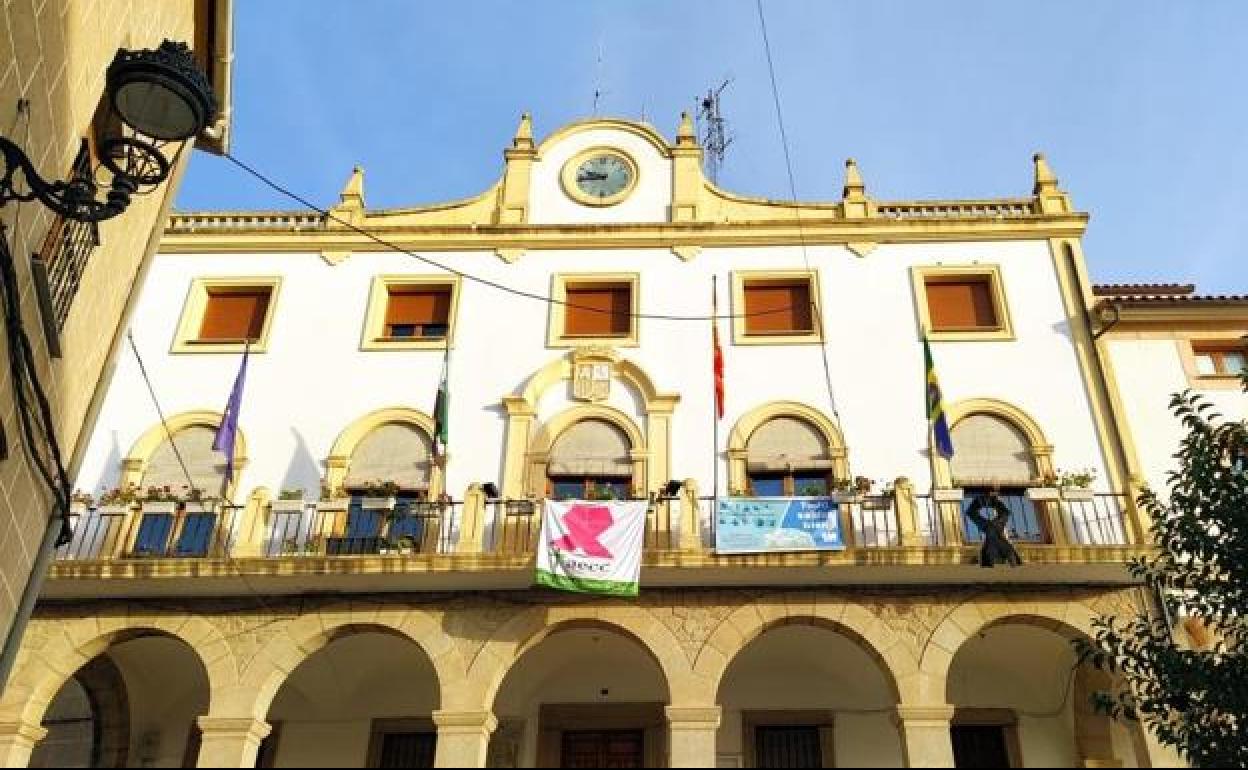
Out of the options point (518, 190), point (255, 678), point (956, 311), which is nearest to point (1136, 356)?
point (956, 311)

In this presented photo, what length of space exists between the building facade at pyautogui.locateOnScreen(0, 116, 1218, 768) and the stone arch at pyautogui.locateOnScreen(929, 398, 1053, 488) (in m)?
0.06

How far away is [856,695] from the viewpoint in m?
14.8

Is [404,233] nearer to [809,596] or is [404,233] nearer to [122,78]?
[809,596]

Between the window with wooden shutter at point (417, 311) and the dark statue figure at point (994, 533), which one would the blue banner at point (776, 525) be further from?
the window with wooden shutter at point (417, 311)

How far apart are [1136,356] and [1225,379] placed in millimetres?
1286

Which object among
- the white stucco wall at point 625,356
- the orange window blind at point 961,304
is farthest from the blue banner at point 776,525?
the orange window blind at point 961,304

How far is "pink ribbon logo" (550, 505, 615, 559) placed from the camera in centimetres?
1325

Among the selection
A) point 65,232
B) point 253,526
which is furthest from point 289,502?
point 65,232

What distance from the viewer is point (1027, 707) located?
576 inches

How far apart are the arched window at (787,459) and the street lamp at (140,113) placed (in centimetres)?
1057

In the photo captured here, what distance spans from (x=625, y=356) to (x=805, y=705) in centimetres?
592

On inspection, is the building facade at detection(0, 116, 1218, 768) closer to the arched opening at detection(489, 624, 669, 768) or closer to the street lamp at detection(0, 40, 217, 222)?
the arched opening at detection(489, 624, 669, 768)

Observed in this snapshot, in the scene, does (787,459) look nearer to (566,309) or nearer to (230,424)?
(566,309)

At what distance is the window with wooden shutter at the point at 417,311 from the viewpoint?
17.4 meters
